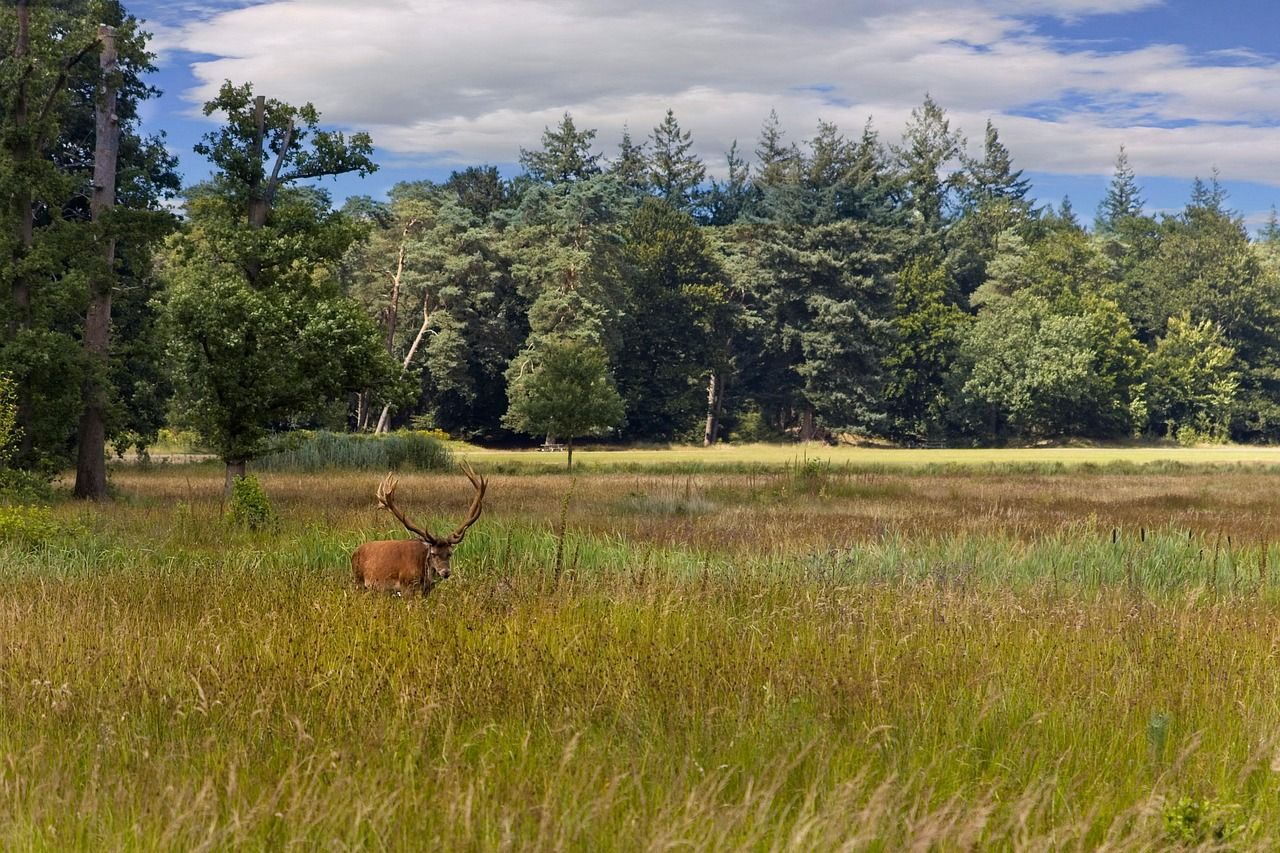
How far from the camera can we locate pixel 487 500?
23969 millimetres

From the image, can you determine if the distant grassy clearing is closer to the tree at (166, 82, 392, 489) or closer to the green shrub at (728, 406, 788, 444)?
the green shrub at (728, 406, 788, 444)

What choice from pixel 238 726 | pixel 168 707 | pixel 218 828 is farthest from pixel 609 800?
pixel 168 707

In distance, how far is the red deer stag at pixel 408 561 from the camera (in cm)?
822

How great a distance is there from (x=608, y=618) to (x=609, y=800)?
368 cm

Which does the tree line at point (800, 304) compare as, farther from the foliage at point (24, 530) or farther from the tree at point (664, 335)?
the foliage at point (24, 530)

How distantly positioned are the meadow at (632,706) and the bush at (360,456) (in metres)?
27.0

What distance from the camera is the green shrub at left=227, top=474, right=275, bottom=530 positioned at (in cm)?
1477

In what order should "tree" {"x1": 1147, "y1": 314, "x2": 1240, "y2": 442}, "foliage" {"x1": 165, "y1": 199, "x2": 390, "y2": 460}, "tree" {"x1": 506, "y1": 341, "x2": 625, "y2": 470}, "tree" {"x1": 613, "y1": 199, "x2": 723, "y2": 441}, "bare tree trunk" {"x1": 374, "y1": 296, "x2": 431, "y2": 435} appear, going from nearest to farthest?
1. "foliage" {"x1": 165, "y1": 199, "x2": 390, "y2": 460}
2. "tree" {"x1": 506, "y1": 341, "x2": 625, "y2": 470}
3. "bare tree trunk" {"x1": 374, "y1": 296, "x2": 431, "y2": 435}
4. "tree" {"x1": 613, "y1": 199, "x2": 723, "y2": 441}
5. "tree" {"x1": 1147, "y1": 314, "x2": 1240, "y2": 442}

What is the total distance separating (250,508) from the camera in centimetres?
1490

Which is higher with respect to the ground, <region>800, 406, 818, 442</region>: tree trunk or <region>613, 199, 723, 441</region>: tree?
<region>613, 199, 723, 441</region>: tree

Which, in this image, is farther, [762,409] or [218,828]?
[762,409]

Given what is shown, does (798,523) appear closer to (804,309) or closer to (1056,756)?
(1056,756)

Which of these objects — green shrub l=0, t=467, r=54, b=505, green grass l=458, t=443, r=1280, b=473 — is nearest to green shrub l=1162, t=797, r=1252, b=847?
green shrub l=0, t=467, r=54, b=505

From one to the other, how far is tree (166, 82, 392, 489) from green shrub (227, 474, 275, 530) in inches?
193
